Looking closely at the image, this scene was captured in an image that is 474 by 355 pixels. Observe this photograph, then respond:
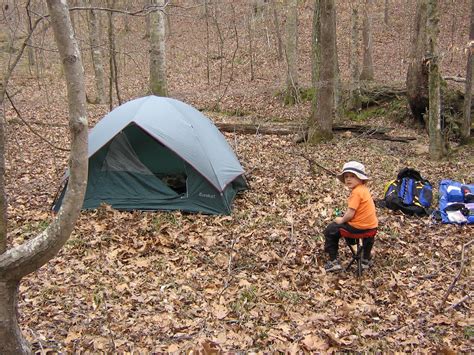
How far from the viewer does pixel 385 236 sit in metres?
6.32

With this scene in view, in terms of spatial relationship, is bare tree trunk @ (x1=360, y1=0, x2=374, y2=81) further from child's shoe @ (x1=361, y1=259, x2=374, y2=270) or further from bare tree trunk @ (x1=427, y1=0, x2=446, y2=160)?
child's shoe @ (x1=361, y1=259, x2=374, y2=270)

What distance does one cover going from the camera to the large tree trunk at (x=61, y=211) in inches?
97.2

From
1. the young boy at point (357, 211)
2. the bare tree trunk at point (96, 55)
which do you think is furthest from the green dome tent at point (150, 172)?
the bare tree trunk at point (96, 55)

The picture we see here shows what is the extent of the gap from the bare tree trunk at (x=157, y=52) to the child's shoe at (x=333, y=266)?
317 inches

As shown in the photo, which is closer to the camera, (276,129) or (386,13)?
(276,129)

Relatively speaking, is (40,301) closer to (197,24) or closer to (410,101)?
(410,101)

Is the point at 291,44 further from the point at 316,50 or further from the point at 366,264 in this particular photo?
the point at 366,264

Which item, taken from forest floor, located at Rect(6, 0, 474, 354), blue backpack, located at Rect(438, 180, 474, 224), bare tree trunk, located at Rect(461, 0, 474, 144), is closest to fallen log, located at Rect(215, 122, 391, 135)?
forest floor, located at Rect(6, 0, 474, 354)

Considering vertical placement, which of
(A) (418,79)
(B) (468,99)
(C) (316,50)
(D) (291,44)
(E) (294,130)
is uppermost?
(D) (291,44)

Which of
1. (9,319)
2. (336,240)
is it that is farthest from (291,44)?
(9,319)

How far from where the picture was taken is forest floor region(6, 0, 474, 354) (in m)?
4.00

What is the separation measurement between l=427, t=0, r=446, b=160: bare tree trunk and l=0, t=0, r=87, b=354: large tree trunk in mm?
8421

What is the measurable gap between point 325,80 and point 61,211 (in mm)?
8887

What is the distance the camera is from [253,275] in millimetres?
5375
